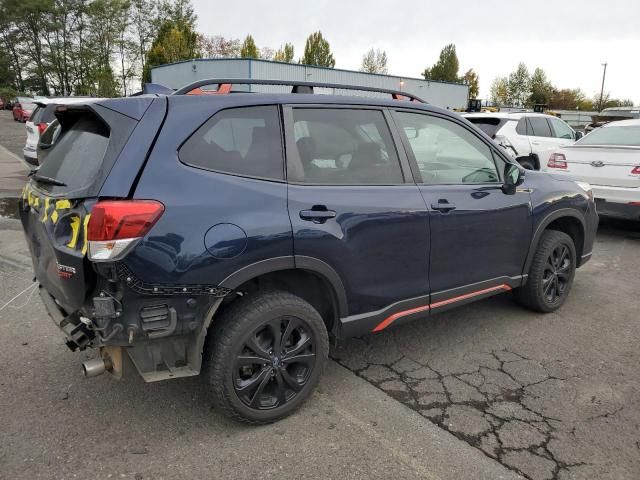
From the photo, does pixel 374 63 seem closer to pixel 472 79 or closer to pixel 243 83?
pixel 472 79

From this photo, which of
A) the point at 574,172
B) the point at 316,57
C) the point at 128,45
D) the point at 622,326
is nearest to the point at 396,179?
the point at 622,326

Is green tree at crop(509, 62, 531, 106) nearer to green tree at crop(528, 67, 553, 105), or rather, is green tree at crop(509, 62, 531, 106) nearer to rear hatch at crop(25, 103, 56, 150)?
green tree at crop(528, 67, 553, 105)

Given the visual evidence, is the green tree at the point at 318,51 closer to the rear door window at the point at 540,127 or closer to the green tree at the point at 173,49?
the green tree at the point at 173,49

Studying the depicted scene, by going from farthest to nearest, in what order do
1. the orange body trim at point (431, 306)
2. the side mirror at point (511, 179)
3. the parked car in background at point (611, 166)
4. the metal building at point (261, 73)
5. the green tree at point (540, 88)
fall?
the green tree at point (540, 88), the metal building at point (261, 73), the parked car in background at point (611, 166), the side mirror at point (511, 179), the orange body trim at point (431, 306)

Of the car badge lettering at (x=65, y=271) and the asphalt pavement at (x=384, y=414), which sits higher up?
the car badge lettering at (x=65, y=271)

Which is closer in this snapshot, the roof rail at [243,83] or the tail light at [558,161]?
the roof rail at [243,83]

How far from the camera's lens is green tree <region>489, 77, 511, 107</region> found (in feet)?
221

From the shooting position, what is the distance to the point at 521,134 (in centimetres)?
1075

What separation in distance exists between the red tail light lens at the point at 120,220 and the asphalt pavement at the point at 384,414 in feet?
3.75

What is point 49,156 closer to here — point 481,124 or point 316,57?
point 481,124

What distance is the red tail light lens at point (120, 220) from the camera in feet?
7.30

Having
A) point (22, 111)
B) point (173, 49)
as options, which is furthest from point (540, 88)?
point (22, 111)

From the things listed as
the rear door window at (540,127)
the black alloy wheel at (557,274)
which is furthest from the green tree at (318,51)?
the black alloy wheel at (557,274)

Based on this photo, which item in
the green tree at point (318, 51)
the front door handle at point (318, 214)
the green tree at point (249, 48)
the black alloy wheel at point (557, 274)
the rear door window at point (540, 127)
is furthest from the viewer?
the green tree at point (318, 51)
